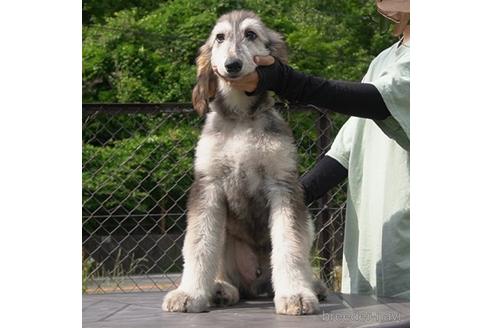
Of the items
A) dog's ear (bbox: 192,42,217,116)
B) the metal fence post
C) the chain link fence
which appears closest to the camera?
dog's ear (bbox: 192,42,217,116)

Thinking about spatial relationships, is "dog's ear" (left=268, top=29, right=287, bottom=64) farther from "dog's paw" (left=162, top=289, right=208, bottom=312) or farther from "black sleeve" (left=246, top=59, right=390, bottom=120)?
"dog's paw" (left=162, top=289, right=208, bottom=312)

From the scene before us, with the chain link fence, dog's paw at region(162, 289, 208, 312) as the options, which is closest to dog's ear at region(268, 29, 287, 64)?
dog's paw at region(162, 289, 208, 312)

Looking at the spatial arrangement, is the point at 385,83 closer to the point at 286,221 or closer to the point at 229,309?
the point at 286,221

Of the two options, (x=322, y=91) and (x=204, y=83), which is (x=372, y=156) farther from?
(x=204, y=83)

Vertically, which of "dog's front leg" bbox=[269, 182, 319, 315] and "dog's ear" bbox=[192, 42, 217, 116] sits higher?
"dog's ear" bbox=[192, 42, 217, 116]

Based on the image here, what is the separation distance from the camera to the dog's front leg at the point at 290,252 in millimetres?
1983

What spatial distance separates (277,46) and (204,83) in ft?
0.72

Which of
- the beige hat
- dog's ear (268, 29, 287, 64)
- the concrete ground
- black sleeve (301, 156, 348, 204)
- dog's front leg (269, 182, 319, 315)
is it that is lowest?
the concrete ground

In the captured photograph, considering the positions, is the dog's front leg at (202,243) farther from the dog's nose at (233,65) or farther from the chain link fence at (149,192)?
the chain link fence at (149,192)

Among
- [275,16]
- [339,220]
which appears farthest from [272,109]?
[275,16]

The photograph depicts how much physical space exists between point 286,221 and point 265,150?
0.63 feet

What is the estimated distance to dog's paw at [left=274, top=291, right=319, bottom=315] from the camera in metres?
1.96

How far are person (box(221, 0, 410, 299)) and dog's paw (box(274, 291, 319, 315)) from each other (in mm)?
486

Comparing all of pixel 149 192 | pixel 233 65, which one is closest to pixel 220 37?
pixel 233 65
